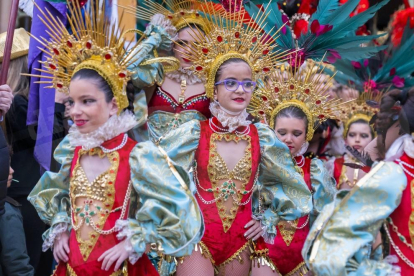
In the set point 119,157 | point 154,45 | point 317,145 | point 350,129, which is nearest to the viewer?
point 119,157

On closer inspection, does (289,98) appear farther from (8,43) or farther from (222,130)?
(8,43)

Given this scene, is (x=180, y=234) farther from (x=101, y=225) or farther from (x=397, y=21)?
(x=397, y=21)

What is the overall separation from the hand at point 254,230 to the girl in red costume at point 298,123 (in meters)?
0.68

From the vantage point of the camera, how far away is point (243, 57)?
16.6 feet

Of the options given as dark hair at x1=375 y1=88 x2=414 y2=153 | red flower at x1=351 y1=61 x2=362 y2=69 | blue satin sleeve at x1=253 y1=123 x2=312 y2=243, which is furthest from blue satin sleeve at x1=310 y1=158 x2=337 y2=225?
red flower at x1=351 y1=61 x2=362 y2=69

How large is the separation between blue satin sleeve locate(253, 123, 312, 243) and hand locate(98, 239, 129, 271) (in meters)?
1.43

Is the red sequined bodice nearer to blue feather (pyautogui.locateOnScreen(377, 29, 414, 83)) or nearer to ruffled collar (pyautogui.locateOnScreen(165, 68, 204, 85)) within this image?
ruffled collar (pyautogui.locateOnScreen(165, 68, 204, 85))

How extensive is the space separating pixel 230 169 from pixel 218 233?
423 millimetres

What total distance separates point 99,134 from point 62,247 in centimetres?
67

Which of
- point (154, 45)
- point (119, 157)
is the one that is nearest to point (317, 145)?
point (154, 45)

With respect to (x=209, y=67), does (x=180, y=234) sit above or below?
below

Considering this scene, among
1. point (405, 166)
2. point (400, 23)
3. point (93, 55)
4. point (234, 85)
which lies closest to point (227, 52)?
point (234, 85)

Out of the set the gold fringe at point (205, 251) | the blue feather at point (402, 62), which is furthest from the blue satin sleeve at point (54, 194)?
the blue feather at point (402, 62)

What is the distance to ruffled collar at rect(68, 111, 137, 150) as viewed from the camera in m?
4.10
